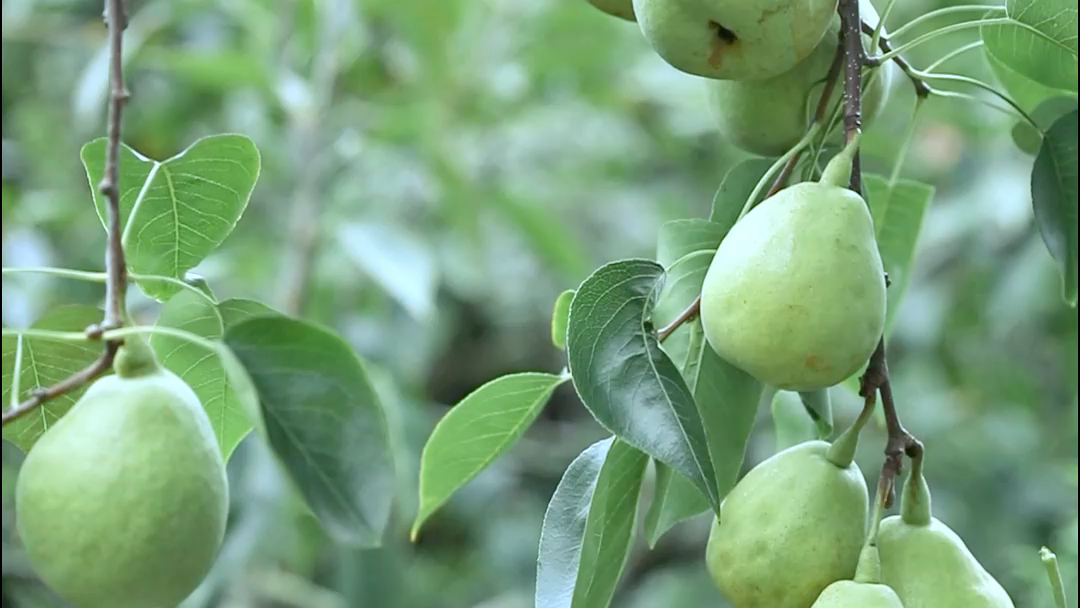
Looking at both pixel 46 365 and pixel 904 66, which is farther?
pixel 904 66

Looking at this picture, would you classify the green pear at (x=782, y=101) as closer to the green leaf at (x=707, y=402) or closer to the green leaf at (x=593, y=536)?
the green leaf at (x=707, y=402)

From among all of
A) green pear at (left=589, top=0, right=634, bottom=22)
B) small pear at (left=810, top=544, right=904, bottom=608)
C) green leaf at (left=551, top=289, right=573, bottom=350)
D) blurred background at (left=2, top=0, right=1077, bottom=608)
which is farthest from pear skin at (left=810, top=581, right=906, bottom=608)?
blurred background at (left=2, top=0, right=1077, bottom=608)

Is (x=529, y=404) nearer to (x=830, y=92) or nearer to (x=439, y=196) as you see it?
(x=830, y=92)

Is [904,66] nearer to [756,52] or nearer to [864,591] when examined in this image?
[756,52]

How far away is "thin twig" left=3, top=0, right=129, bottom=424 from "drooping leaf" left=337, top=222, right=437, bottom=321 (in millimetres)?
839

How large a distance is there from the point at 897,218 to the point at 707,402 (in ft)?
0.81

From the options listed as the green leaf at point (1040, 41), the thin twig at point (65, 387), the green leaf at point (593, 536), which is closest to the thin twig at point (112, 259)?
the thin twig at point (65, 387)

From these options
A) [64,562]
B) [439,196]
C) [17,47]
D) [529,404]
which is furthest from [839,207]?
[17,47]

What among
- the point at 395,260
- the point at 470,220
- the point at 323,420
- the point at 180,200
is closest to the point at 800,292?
the point at 323,420

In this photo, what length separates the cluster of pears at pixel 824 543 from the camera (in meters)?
0.57

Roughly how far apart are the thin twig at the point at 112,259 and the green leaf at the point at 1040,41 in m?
0.48

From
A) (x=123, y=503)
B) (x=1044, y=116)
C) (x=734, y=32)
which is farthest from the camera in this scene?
(x=1044, y=116)

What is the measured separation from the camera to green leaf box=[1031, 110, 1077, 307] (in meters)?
0.74

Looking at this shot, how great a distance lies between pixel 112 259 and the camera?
0.46m
